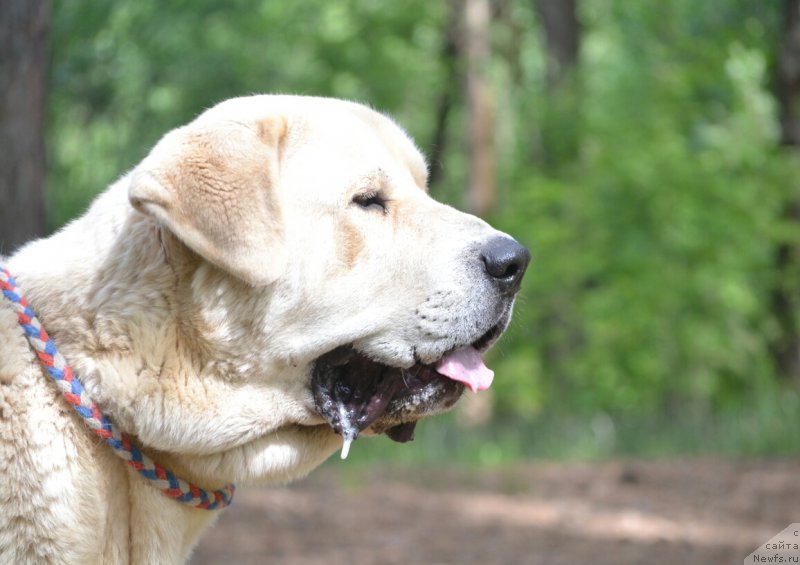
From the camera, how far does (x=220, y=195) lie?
2393mm

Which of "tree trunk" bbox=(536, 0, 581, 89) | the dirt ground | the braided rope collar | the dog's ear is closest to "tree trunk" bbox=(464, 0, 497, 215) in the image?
"tree trunk" bbox=(536, 0, 581, 89)

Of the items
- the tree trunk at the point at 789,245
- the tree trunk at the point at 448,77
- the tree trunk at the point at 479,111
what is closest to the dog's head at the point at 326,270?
the tree trunk at the point at 789,245

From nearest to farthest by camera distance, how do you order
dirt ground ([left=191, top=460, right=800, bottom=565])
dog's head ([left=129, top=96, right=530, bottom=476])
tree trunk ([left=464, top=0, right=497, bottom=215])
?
dog's head ([left=129, top=96, right=530, bottom=476]), dirt ground ([left=191, top=460, right=800, bottom=565]), tree trunk ([left=464, top=0, right=497, bottom=215])

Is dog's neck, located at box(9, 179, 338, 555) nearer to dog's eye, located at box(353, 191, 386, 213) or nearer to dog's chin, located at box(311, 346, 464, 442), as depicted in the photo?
dog's chin, located at box(311, 346, 464, 442)

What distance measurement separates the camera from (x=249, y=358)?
2.48 meters

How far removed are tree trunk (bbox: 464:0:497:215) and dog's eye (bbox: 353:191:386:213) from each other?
9797 mm

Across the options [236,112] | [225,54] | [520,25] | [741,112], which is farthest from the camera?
[520,25]

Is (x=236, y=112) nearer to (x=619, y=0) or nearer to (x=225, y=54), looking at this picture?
(x=225, y=54)

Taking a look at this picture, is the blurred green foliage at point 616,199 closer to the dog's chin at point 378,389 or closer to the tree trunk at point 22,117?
the tree trunk at point 22,117

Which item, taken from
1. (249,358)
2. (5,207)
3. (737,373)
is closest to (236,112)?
(249,358)

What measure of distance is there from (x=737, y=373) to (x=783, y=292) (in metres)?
1.18

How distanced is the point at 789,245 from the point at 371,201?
30.1 feet

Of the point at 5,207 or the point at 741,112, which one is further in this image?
the point at 741,112

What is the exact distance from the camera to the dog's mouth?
2594 mm
